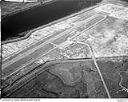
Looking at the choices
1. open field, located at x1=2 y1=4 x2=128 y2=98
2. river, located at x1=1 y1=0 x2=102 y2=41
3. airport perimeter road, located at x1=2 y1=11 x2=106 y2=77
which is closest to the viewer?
open field, located at x1=2 y1=4 x2=128 y2=98

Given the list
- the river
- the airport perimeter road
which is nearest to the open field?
the airport perimeter road

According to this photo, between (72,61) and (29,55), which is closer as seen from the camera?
(72,61)

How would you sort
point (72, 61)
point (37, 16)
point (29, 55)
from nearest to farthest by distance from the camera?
point (72, 61) < point (29, 55) < point (37, 16)

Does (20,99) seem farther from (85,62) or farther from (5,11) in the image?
(5,11)

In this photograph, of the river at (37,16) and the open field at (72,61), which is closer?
the open field at (72,61)

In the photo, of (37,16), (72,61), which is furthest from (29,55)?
(37,16)

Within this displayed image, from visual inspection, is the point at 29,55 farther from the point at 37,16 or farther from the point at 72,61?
the point at 37,16

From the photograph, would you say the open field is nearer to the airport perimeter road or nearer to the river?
the airport perimeter road

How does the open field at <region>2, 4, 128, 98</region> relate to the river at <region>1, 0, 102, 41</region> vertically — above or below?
below

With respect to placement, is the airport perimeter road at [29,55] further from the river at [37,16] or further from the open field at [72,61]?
the river at [37,16]

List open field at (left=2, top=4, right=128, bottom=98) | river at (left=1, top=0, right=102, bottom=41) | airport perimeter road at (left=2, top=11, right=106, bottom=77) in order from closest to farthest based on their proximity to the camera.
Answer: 1. open field at (left=2, top=4, right=128, bottom=98)
2. airport perimeter road at (left=2, top=11, right=106, bottom=77)
3. river at (left=1, top=0, right=102, bottom=41)

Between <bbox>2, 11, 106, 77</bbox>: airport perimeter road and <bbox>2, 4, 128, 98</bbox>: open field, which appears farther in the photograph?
<bbox>2, 11, 106, 77</bbox>: airport perimeter road

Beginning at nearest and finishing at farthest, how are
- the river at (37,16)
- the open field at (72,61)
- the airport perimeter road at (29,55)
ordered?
the open field at (72,61) → the airport perimeter road at (29,55) → the river at (37,16)

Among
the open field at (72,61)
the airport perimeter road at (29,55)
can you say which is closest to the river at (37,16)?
the open field at (72,61)
